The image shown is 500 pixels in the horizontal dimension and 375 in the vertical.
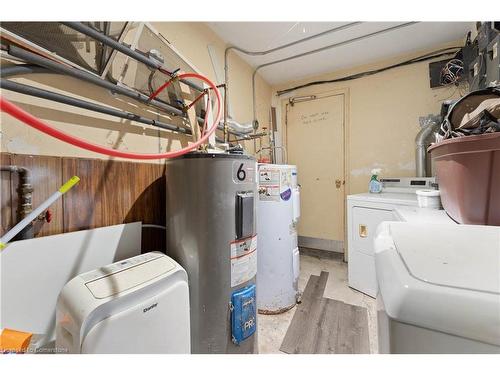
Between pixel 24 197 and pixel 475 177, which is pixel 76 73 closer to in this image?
pixel 24 197

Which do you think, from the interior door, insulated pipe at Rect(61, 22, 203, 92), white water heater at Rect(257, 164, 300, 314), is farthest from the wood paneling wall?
the interior door

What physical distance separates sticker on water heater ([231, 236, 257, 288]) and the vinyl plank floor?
0.75 meters

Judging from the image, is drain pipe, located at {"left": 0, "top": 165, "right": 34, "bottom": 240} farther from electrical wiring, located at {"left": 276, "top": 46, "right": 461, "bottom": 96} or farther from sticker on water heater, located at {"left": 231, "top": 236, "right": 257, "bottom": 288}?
electrical wiring, located at {"left": 276, "top": 46, "right": 461, "bottom": 96}

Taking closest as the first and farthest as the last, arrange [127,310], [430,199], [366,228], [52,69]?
[127,310]
[52,69]
[430,199]
[366,228]

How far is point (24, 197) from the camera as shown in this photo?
714 mm

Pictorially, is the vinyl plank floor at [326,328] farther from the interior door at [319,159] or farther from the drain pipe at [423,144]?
the drain pipe at [423,144]

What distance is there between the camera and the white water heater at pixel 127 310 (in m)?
0.59

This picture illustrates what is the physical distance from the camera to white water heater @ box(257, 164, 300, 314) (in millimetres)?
1683

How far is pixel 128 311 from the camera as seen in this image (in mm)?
648

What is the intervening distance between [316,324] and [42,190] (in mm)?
1860

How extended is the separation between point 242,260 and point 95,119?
100cm

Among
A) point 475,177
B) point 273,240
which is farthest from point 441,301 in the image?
point 273,240

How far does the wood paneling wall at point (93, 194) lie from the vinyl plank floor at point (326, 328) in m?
1.15
